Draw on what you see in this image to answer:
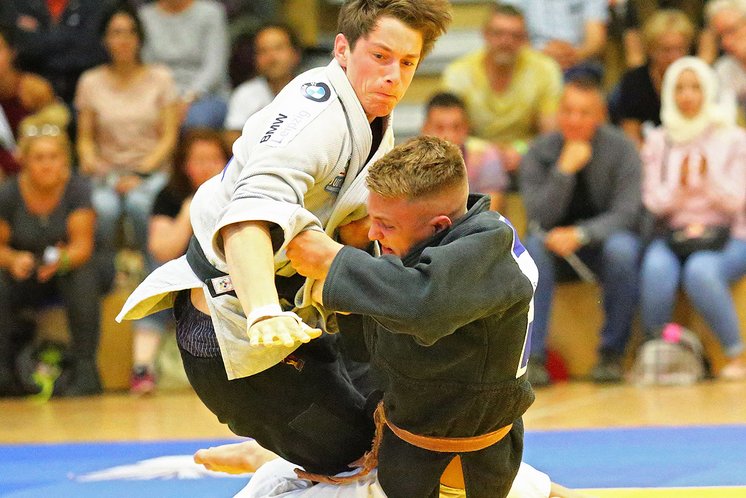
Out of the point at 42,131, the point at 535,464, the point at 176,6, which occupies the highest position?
the point at 176,6

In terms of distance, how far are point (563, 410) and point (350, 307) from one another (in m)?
3.75

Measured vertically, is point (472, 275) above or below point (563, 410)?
above

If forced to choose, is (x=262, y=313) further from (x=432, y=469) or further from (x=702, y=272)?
(x=702, y=272)

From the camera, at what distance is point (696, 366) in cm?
714

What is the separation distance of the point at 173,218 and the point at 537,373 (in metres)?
2.58

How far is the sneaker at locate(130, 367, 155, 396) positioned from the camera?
730 cm

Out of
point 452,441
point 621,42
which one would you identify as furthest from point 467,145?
point 452,441

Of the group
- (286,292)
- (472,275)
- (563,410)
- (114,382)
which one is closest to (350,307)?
(472,275)

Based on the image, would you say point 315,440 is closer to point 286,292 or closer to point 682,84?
point 286,292

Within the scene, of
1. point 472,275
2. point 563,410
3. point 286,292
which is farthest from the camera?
point 563,410

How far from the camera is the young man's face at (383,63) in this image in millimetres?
3039

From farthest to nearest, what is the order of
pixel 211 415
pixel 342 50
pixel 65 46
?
1. pixel 65 46
2. pixel 211 415
3. pixel 342 50

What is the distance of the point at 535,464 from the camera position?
472 centimetres

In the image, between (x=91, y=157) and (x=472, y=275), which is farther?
(x=91, y=157)
